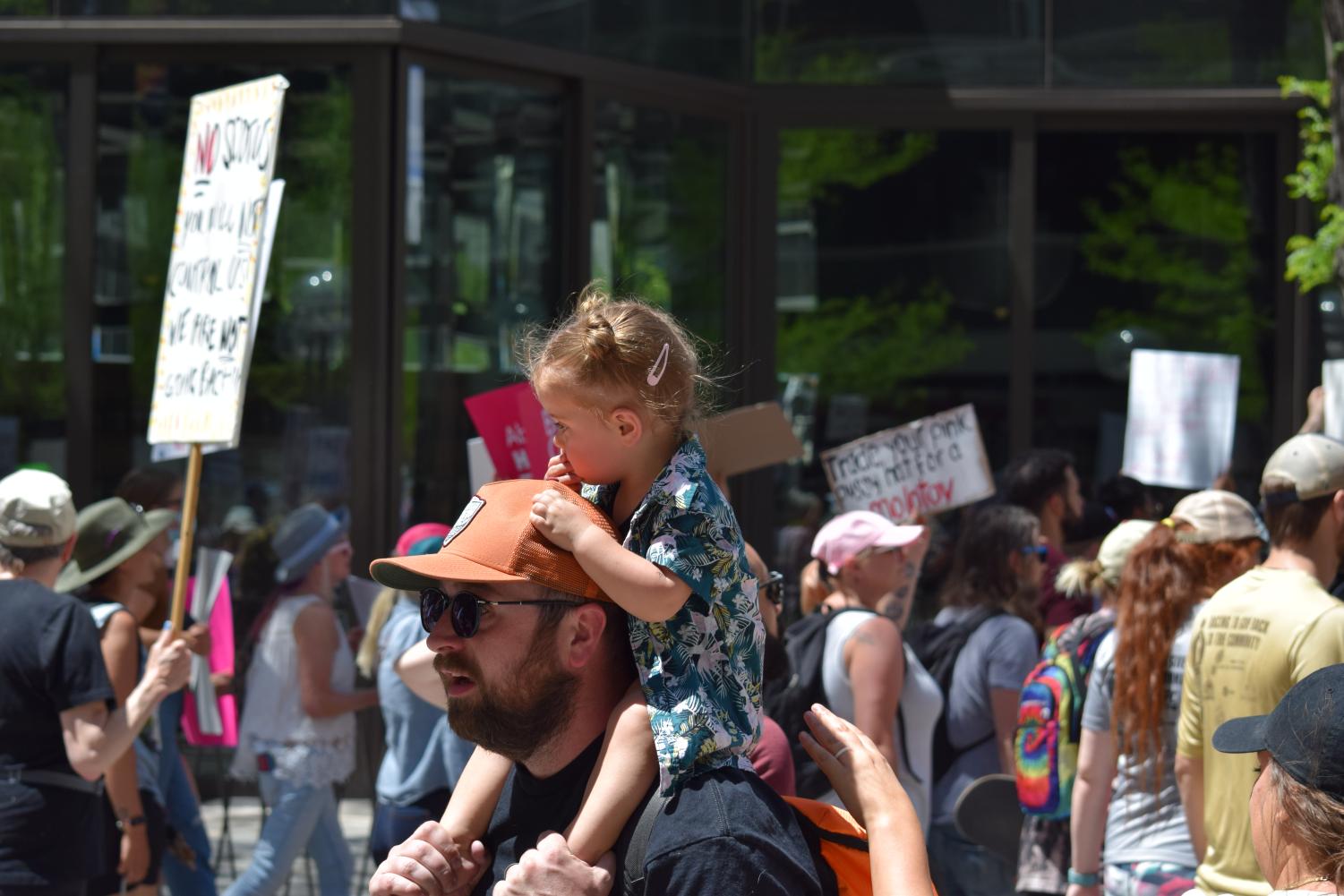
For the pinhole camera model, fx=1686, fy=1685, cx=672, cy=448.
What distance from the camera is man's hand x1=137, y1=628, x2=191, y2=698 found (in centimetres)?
511

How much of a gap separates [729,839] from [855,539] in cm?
330

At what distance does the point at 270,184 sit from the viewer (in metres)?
5.36

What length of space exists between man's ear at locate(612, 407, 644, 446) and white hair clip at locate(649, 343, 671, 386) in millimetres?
63

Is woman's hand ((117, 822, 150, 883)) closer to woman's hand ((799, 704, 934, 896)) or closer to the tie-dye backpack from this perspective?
the tie-dye backpack

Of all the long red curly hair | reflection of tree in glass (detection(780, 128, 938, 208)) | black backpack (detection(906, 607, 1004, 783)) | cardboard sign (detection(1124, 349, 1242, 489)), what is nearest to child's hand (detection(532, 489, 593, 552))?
the long red curly hair

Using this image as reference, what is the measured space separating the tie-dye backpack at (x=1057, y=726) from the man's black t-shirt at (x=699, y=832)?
296 centimetres

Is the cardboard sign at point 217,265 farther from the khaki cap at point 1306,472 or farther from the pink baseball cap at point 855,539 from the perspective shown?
the khaki cap at point 1306,472

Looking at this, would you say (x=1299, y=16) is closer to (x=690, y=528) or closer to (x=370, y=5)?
(x=370, y=5)

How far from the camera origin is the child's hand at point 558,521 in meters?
2.54

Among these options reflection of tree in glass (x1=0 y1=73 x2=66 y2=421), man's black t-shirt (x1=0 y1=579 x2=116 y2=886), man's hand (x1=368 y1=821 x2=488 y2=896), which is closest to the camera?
man's hand (x1=368 y1=821 x2=488 y2=896)

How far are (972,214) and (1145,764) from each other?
17.6 feet

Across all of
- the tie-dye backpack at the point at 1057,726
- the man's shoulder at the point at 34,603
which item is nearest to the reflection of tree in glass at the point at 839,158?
the tie-dye backpack at the point at 1057,726

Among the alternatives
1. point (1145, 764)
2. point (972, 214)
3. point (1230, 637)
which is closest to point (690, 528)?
point (1230, 637)

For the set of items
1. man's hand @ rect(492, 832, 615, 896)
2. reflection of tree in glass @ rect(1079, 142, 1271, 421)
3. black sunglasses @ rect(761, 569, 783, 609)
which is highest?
reflection of tree in glass @ rect(1079, 142, 1271, 421)
